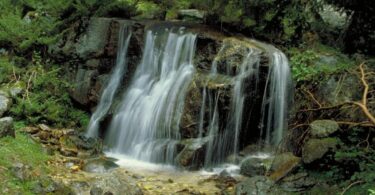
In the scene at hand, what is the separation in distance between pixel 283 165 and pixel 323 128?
3.05 feet

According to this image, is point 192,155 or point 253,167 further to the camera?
point 192,155

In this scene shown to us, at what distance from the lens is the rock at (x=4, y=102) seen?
32.8 ft

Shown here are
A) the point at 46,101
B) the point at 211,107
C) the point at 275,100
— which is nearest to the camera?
the point at 211,107

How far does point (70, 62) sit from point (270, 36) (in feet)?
16.8

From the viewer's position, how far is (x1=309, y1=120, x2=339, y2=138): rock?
7625 millimetres

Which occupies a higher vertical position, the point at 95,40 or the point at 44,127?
the point at 95,40

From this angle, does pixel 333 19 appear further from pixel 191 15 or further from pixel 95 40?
pixel 95 40

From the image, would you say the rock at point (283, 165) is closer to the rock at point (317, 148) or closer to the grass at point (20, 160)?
the rock at point (317, 148)

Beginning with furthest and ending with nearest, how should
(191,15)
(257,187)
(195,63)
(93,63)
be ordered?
1. (191,15)
2. (93,63)
3. (195,63)
4. (257,187)

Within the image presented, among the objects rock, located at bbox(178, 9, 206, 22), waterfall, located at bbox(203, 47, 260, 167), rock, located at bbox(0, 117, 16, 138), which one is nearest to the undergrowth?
rock, located at bbox(0, 117, 16, 138)

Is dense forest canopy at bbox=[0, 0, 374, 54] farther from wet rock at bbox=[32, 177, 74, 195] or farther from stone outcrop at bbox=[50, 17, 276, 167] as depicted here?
wet rock at bbox=[32, 177, 74, 195]

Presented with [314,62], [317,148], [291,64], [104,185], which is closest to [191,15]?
[291,64]

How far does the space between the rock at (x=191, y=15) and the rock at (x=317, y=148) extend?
6574mm

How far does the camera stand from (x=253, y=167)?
9023 millimetres
